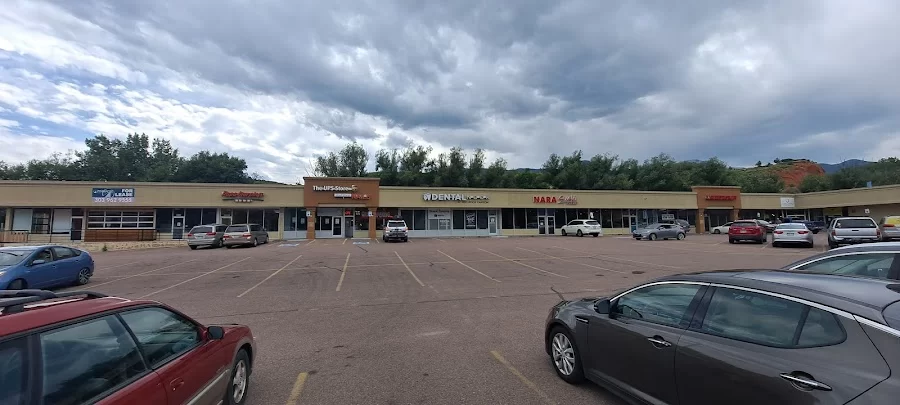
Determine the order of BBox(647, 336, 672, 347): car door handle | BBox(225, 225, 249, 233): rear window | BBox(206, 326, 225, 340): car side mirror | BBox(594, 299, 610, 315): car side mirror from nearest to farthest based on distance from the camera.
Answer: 1. BBox(647, 336, 672, 347): car door handle
2. BBox(206, 326, 225, 340): car side mirror
3. BBox(594, 299, 610, 315): car side mirror
4. BBox(225, 225, 249, 233): rear window

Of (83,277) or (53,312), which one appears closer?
(53,312)

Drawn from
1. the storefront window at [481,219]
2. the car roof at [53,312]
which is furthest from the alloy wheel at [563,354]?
the storefront window at [481,219]

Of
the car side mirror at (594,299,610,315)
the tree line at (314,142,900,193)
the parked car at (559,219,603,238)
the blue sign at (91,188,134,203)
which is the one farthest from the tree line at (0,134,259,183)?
the car side mirror at (594,299,610,315)

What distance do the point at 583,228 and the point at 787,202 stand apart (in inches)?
1440

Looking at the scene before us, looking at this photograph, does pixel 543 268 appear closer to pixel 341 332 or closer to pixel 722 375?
pixel 341 332

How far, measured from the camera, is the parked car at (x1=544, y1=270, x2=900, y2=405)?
2348 mm

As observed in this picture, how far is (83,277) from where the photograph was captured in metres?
13.5

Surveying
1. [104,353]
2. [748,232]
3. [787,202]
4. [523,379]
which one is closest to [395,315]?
[523,379]

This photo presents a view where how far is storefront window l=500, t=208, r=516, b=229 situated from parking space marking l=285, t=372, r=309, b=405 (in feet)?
130

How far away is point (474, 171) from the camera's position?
61906mm

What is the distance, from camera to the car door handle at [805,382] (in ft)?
7.80

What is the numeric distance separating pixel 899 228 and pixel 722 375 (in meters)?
25.7

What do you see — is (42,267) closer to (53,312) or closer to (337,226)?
(53,312)

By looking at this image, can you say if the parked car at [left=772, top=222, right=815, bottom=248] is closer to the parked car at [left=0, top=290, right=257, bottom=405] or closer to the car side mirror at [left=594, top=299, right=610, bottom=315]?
the car side mirror at [left=594, top=299, right=610, bottom=315]
